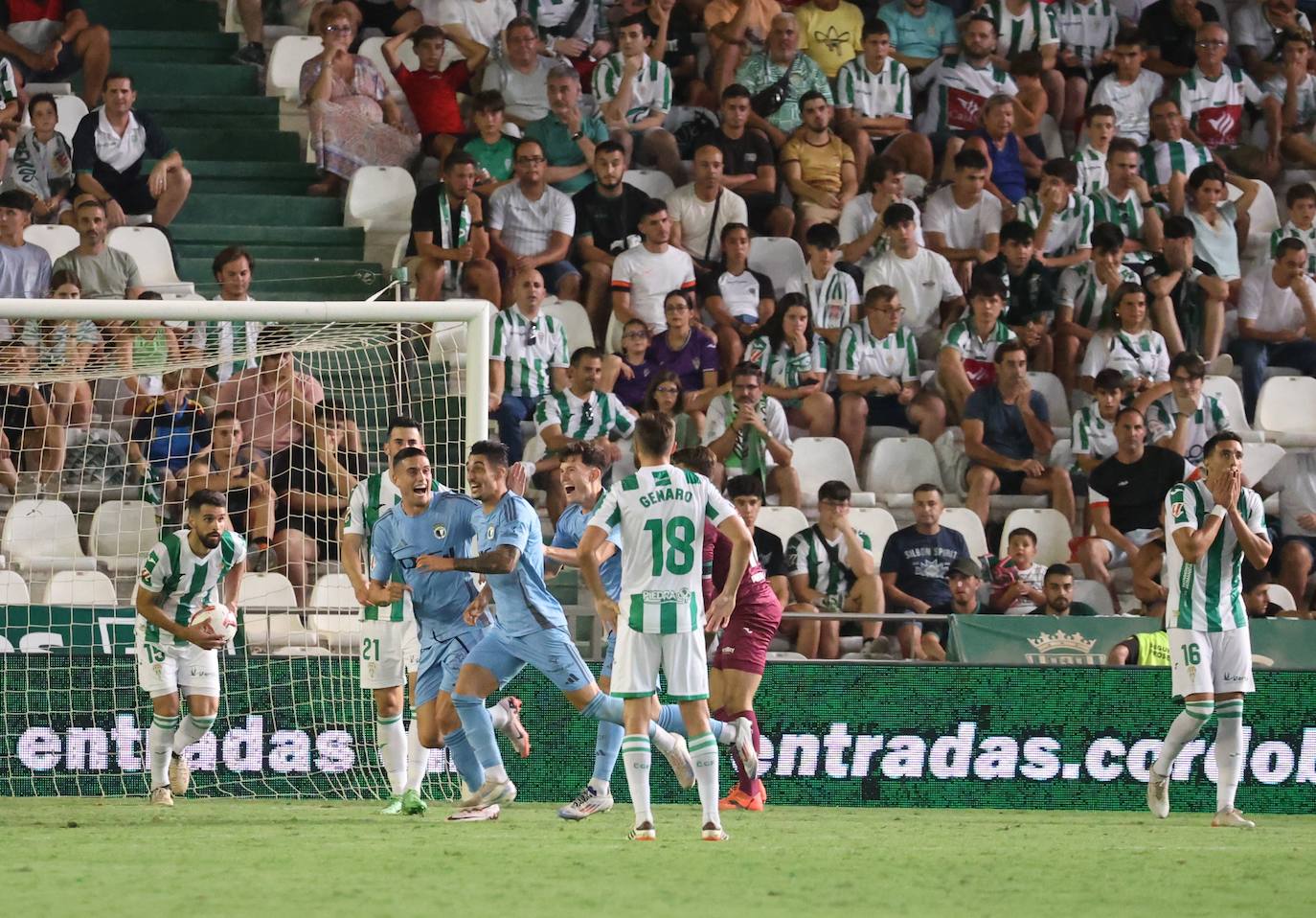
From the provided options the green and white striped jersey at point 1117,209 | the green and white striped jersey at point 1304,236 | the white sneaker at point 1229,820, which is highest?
the green and white striped jersey at point 1117,209

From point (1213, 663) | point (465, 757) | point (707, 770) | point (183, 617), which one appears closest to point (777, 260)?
point (1213, 663)

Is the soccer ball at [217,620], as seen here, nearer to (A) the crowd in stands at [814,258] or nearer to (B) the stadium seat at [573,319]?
(A) the crowd in stands at [814,258]

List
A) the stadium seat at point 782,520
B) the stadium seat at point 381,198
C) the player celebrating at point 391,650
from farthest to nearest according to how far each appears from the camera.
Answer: the stadium seat at point 381,198
the stadium seat at point 782,520
the player celebrating at point 391,650

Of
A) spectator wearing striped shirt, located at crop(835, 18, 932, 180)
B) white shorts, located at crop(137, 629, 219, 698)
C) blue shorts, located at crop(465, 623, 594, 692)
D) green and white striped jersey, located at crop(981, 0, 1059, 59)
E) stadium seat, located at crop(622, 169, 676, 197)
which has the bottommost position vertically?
white shorts, located at crop(137, 629, 219, 698)

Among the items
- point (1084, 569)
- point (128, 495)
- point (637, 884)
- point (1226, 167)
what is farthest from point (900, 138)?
point (637, 884)

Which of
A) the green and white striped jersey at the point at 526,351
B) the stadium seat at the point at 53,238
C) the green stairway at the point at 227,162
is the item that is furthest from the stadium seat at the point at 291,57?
the green and white striped jersey at the point at 526,351

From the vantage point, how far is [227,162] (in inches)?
650

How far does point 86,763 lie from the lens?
12.0 meters

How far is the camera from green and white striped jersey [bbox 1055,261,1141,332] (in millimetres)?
15938

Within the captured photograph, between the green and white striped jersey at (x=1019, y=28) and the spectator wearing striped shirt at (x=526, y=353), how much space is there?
583 cm

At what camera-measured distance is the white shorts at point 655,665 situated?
842 cm

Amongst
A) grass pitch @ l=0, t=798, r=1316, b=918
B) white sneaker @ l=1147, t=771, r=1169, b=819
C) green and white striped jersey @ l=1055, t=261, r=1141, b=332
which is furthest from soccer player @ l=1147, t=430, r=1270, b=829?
green and white striped jersey @ l=1055, t=261, r=1141, b=332

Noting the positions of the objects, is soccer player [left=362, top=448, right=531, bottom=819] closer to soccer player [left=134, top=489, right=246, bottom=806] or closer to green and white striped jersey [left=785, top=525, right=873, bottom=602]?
soccer player [left=134, top=489, right=246, bottom=806]

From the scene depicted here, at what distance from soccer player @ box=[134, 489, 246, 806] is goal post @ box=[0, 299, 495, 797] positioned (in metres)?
0.79
